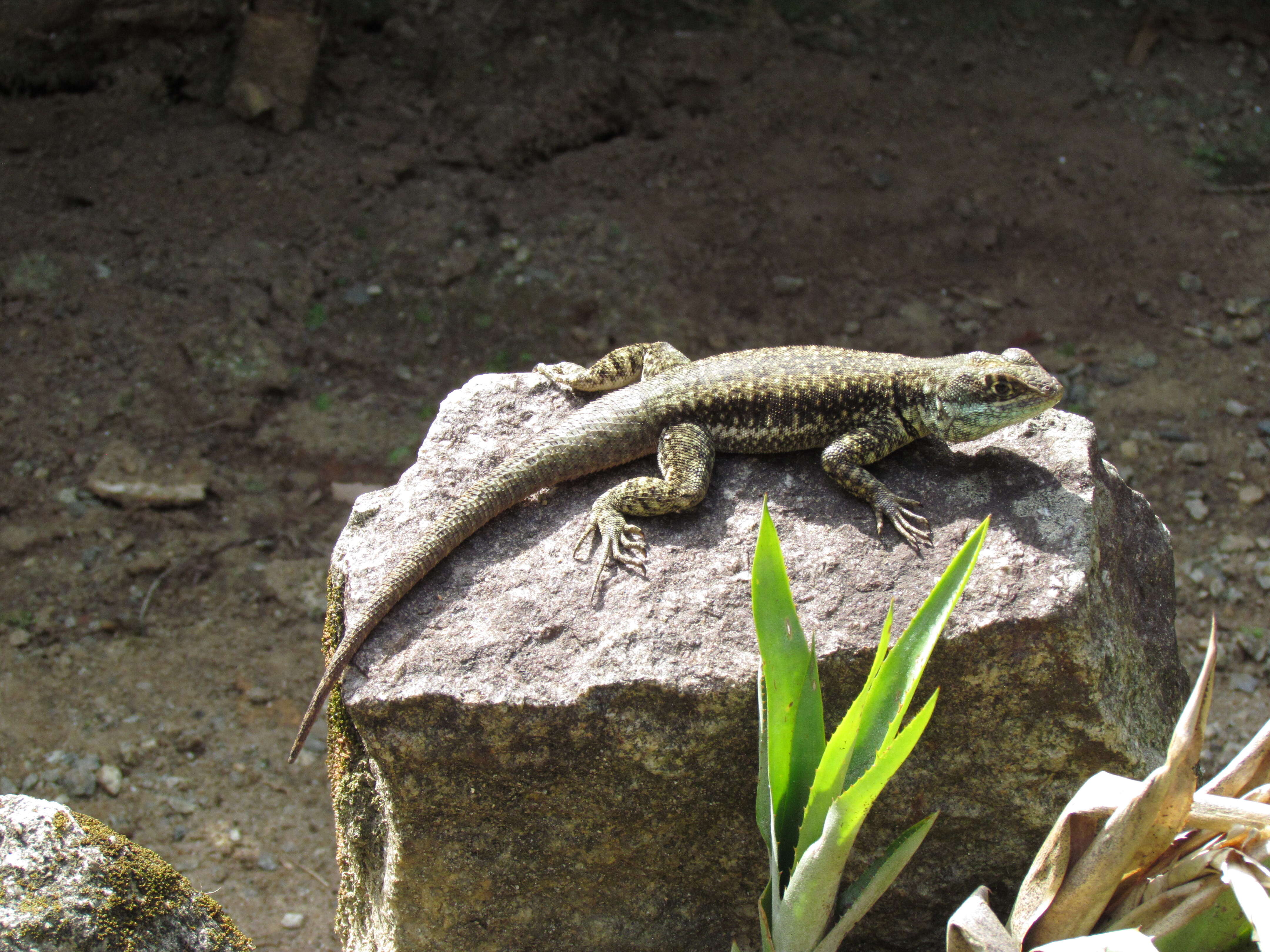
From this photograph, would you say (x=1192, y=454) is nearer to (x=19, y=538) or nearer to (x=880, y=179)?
(x=880, y=179)

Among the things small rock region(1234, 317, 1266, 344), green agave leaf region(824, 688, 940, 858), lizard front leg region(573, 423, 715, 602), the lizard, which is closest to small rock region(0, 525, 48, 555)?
the lizard

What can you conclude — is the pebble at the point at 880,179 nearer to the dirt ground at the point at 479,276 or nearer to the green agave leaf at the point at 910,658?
the dirt ground at the point at 479,276

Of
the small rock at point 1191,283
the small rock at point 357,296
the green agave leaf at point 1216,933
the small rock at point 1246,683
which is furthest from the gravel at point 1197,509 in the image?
the small rock at point 357,296

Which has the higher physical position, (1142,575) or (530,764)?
(1142,575)

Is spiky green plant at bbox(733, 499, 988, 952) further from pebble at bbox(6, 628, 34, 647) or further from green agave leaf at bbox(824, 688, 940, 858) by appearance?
pebble at bbox(6, 628, 34, 647)

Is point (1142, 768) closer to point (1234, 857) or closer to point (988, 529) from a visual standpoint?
point (1234, 857)

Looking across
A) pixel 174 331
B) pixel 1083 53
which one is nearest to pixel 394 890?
pixel 174 331

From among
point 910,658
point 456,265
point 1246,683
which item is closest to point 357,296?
point 456,265

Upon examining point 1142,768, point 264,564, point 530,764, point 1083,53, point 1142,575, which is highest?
point 1083,53

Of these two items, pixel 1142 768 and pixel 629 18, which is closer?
pixel 1142 768
